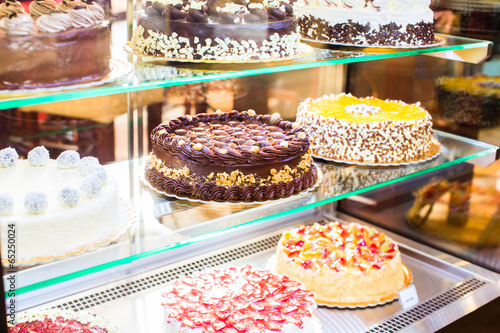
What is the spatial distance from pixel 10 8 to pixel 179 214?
810mm

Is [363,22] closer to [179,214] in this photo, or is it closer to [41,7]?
[179,214]

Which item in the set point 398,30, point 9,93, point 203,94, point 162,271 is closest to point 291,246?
point 162,271

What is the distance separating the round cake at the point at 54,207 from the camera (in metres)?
1.66

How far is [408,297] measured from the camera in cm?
277

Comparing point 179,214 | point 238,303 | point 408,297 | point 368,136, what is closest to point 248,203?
point 179,214

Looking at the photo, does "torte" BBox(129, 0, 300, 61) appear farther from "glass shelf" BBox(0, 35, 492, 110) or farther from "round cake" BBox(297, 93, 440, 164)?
"round cake" BBox(297, 93, 440, 164)

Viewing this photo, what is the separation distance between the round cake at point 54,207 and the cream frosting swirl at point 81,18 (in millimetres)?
459

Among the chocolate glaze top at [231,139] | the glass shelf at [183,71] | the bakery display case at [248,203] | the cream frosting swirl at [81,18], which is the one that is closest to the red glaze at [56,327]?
the bakery display case at [248,203]

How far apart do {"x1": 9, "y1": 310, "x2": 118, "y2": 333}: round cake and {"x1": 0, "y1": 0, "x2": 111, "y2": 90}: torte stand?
939mm

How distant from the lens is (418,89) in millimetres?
3377

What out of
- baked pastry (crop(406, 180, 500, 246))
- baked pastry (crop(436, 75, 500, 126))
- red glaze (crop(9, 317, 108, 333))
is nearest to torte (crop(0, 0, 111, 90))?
red glaze (crop(9, 317, 108, 333))

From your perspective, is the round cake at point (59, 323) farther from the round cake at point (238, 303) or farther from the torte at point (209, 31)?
the torte at point (209, 31)

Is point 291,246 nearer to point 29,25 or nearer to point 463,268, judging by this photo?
point 463,268

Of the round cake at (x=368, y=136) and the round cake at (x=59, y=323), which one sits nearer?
the round cake at (x=59, y=323)
